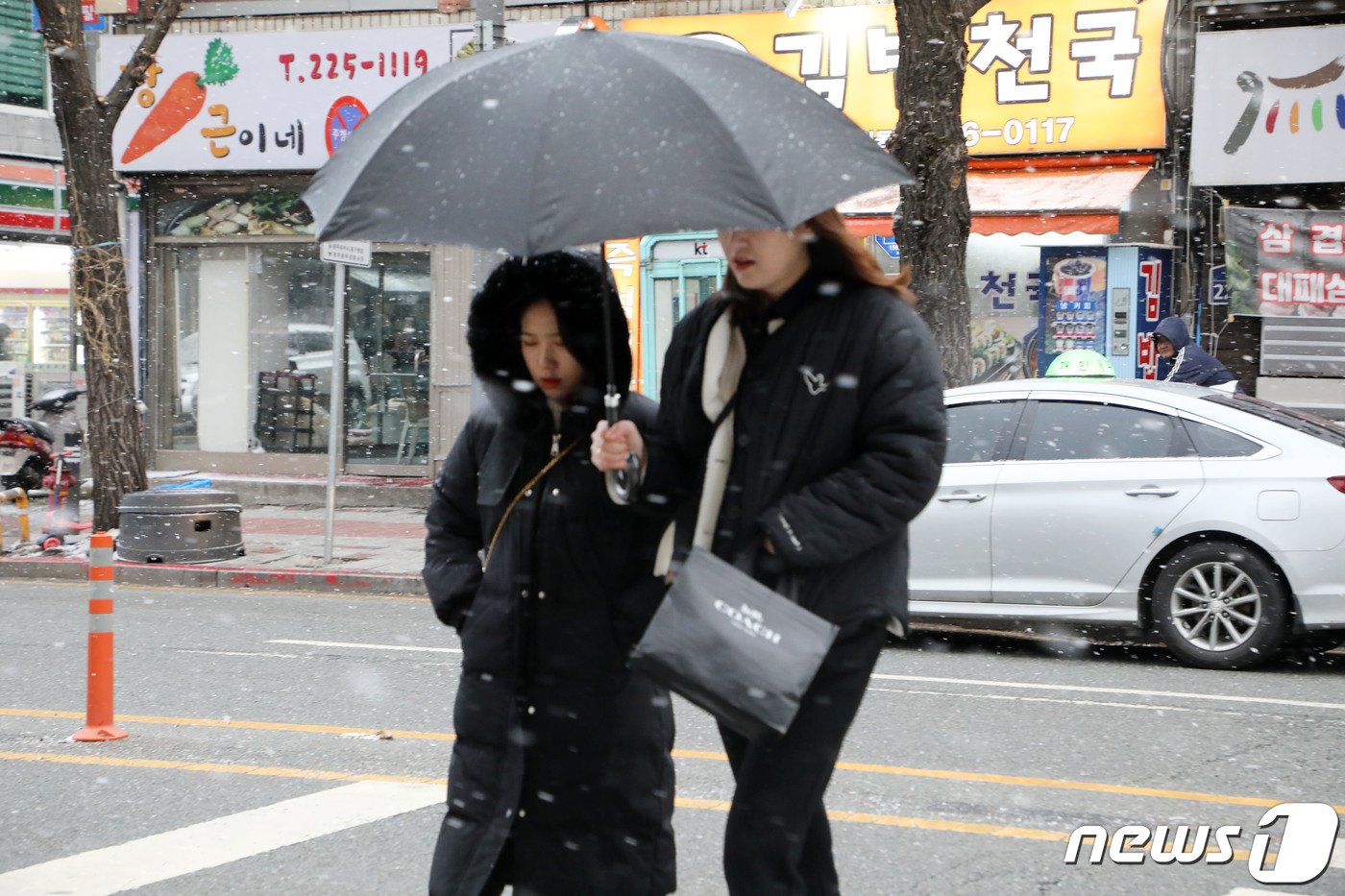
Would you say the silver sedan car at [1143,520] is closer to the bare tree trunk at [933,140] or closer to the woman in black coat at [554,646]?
the bare tree trunk at [933,140]

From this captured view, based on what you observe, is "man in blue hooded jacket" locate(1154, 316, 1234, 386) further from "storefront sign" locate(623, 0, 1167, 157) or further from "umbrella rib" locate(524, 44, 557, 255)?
"umbrella rib" locate(524, 44, 557, 255)

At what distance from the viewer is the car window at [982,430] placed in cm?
→ 880

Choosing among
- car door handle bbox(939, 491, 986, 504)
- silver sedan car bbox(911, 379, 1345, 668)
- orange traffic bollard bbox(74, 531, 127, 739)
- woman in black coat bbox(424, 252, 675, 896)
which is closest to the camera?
woman in black coat bbox(424, 252, 675, 896)

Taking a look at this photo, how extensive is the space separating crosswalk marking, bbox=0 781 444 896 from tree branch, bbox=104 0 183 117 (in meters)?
9.88

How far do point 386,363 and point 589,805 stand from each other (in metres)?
15.4

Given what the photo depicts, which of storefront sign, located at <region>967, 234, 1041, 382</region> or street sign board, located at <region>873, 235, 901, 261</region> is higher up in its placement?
street sign board, located at <region>873, 235, 901, 261</region>

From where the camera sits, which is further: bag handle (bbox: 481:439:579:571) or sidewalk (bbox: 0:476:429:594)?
sidewalk (bbox: 0:476:429:594)

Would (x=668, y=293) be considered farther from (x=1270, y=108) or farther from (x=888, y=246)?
(x=1270, y=108)

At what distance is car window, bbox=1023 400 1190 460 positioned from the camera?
8445 millimetres

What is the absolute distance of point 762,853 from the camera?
288 centimetres

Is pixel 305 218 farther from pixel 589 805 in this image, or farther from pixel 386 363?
pixel 589 805

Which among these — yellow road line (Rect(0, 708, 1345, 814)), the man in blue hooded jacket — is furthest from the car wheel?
the man in blue hooded jacket

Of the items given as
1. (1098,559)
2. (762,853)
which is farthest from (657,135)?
(1098,559)

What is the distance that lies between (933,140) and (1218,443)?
390 centimetres
